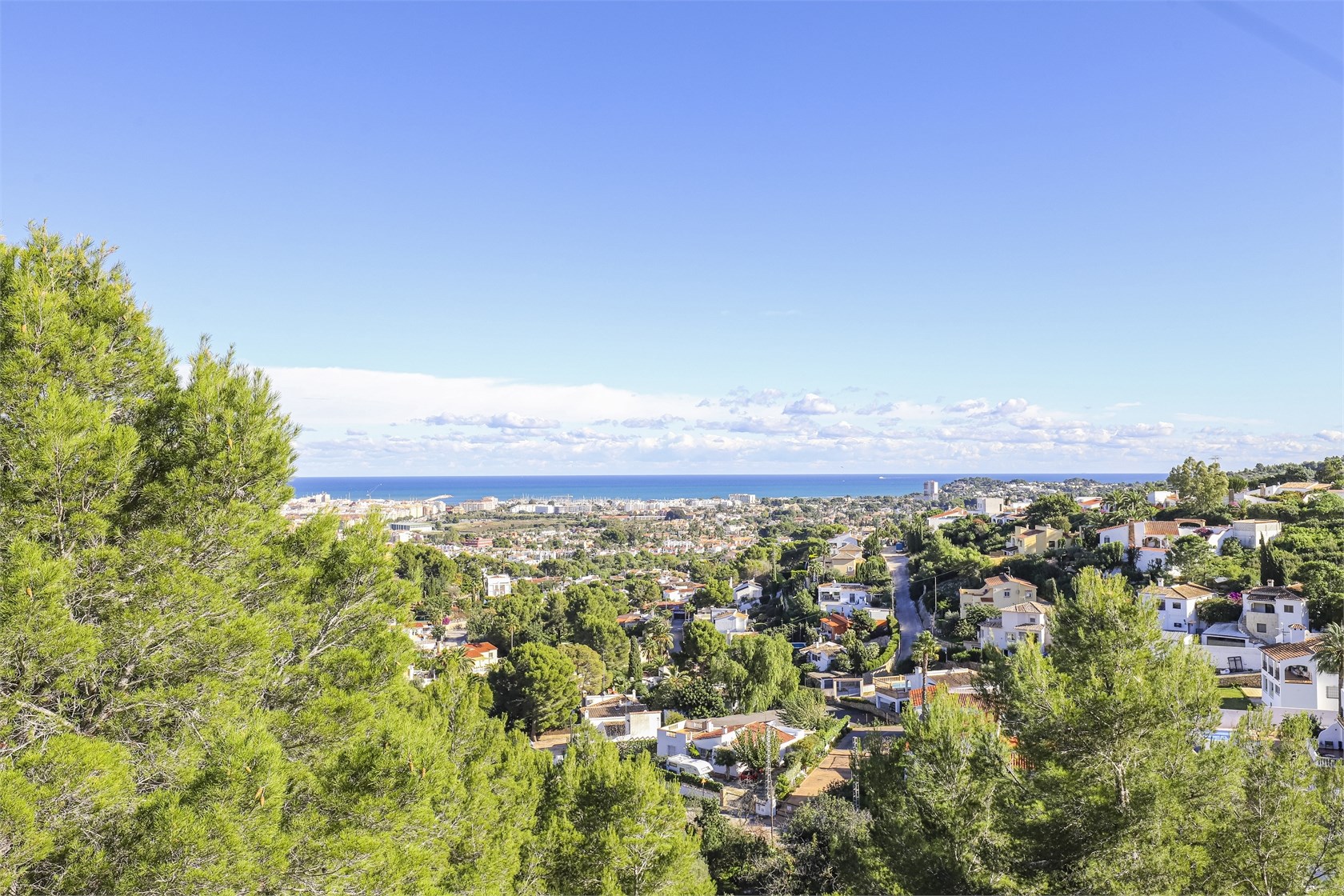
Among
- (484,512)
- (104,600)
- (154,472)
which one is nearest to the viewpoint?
(104,600)

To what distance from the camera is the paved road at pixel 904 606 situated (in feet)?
121

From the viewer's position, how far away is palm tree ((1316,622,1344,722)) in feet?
64.7

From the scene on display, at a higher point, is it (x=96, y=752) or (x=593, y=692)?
(x=96, y=752)

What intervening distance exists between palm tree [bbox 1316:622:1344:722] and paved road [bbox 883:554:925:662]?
15.7 m

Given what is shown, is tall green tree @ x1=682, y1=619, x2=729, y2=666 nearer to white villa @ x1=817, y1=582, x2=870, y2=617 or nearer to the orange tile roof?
white villa @ x1=817, y1=582, x2=870, y2=617

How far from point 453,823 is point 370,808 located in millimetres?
1115

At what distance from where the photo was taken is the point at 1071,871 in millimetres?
6074

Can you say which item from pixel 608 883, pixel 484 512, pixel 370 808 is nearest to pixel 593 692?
pixel 608 883

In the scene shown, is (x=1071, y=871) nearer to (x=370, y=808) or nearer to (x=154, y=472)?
(x=370, y=808)

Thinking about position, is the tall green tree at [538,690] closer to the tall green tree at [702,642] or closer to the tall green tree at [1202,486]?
the tall green tree at [702,642]

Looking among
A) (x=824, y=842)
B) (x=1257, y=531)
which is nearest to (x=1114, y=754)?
(x=824, y=842)

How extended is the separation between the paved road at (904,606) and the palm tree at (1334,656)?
15659mm

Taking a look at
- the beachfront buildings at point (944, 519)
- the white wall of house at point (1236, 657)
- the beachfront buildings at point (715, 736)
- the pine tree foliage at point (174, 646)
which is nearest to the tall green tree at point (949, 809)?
the pine tree foliage at point (174, 646)

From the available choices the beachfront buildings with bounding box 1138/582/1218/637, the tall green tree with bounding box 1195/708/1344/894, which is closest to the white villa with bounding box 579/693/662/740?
the beachfront buildings with bounding box 1138/582/1218/637
